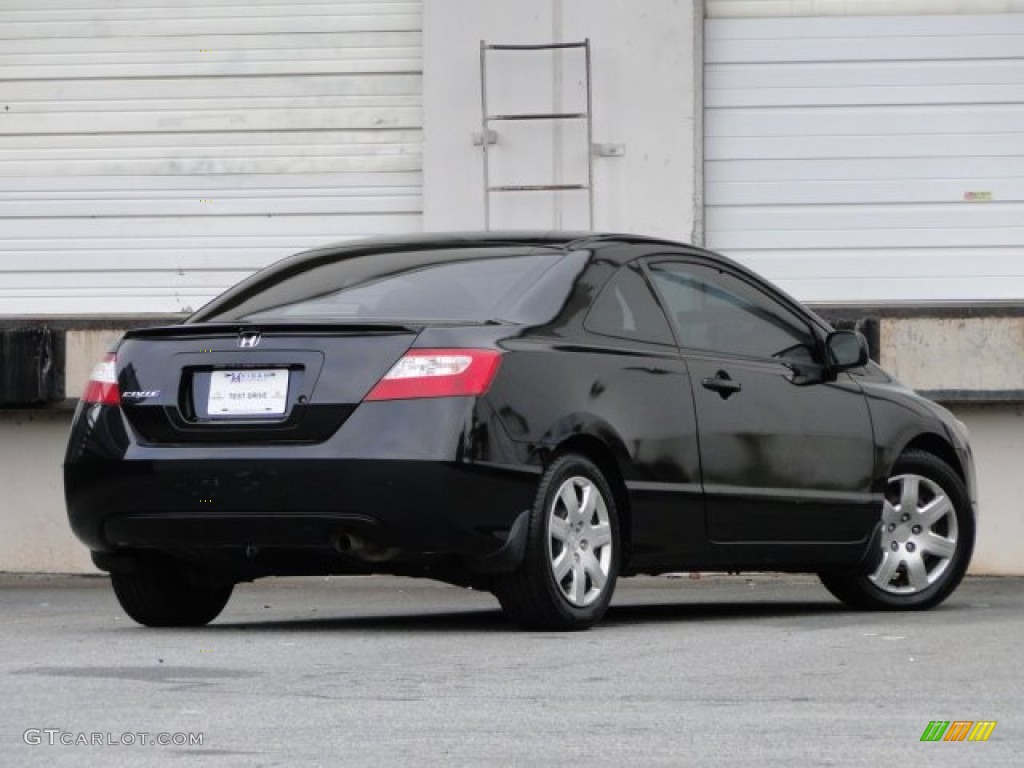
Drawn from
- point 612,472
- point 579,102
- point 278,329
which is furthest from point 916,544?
point 579,102

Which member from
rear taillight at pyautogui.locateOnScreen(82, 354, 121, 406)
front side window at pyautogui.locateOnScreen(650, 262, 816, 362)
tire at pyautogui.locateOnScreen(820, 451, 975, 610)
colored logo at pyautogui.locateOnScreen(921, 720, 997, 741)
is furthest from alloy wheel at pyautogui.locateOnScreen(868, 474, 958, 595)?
colored logo at pyautogui.locateOnScreen(921, 720, 997, 741)

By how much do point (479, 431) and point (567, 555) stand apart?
2.05 feet

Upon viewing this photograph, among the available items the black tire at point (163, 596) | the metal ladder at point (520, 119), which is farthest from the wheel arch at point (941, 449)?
the metal ladder at point (520, 119)

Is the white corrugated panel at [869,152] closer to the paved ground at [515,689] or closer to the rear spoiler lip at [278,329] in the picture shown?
the paved ground at [515,689]

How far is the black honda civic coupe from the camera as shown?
318 inches

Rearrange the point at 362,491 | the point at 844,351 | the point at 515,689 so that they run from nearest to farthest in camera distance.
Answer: the point at 515,689, the point at 362,491, the point at 844,351

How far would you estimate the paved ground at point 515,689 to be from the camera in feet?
17.8

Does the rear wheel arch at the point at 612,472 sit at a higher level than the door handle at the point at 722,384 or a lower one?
lower

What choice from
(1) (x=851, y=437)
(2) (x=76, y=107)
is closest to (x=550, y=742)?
(1) (x=851, y=437)

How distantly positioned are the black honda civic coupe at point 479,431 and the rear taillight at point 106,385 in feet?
0.03

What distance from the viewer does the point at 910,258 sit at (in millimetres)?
15695

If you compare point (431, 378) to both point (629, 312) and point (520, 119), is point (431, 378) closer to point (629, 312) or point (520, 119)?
point (629, 312)

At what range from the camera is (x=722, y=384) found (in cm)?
929

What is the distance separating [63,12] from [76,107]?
640 mm
